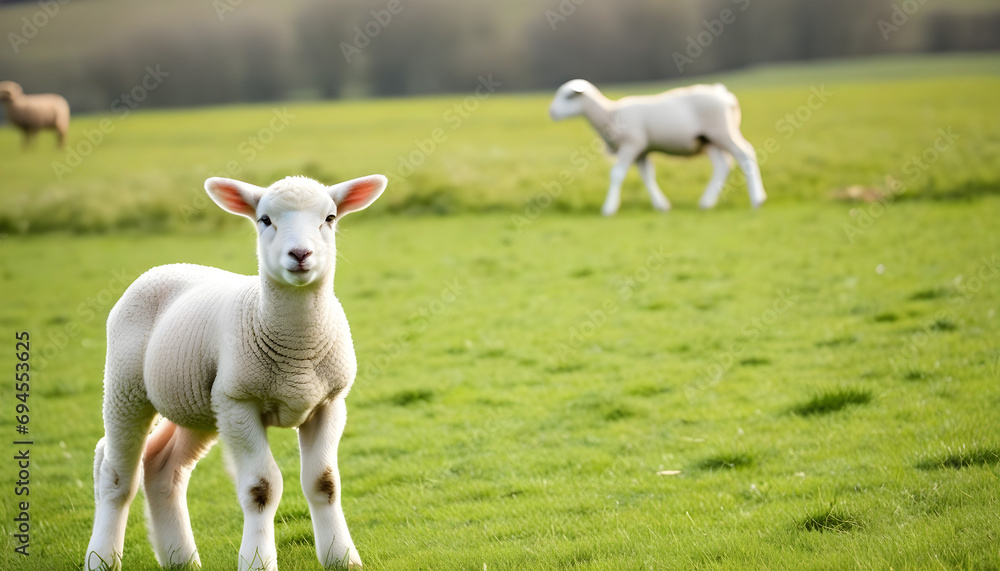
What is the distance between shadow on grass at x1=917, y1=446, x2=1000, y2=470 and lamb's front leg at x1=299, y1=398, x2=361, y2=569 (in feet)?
11.1

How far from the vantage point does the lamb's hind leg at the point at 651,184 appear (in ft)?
56.7

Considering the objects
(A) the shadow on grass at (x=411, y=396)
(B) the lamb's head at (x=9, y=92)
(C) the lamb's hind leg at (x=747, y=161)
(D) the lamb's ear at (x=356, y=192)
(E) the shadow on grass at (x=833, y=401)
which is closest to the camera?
(D) the lamb's ear at (x=356, y=192)

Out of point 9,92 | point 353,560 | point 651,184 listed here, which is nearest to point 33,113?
point 9,92

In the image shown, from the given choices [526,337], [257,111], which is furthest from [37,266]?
[257,111]

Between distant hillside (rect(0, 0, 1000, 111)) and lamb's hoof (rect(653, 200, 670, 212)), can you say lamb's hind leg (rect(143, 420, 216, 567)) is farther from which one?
distant hillside (rect(0, 0, 1000, 111))

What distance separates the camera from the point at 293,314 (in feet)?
14.0

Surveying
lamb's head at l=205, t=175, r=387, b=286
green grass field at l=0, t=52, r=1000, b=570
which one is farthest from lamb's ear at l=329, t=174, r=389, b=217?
green grass field at l=0, t=52, r=1000, b=570

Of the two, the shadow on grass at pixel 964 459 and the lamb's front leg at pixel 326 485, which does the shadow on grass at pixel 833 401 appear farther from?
the lamb's front leg at pixel 326 485

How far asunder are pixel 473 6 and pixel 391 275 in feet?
102

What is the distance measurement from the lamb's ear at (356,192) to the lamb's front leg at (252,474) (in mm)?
1067

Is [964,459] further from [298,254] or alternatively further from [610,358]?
[610,358]

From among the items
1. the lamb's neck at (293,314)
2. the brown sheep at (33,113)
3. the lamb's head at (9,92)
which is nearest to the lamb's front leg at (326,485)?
the lamb's neck at (293,314)

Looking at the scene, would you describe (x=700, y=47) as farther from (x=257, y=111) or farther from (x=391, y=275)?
(x=391, y=275)

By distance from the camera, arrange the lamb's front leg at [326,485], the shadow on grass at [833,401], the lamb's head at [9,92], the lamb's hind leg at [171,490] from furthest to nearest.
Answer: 1. the lamb's head at [9,92]
2. the shadow on grass at [833,401]
3. the lamb's hind leg at [171,490]
4. the lamb's front leg at [326,485]
